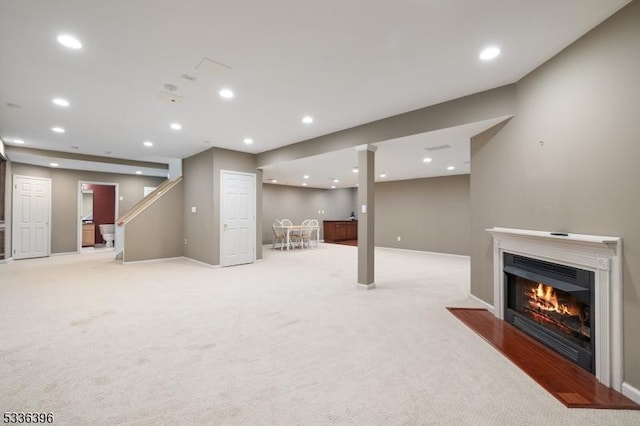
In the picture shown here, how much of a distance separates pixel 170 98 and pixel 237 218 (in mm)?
3238

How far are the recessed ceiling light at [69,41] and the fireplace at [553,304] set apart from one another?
4.61 m

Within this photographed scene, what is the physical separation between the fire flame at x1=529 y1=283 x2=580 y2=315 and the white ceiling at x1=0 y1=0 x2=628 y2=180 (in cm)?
217

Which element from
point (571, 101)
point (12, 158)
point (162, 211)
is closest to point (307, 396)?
point (571, 101)

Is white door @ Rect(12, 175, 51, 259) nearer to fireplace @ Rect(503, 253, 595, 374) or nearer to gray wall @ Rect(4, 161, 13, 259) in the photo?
gray wall @ Rect(4, 161, 13, 259)

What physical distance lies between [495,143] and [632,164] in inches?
62.0

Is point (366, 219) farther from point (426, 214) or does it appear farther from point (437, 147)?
point (426, 214)

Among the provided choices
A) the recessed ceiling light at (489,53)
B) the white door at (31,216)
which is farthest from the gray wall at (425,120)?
the white door at (31,216)

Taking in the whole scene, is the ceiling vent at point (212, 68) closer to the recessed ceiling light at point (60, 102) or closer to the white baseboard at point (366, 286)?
the recessed ceiling light at point (60, 102)

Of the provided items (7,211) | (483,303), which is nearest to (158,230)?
(7,211)

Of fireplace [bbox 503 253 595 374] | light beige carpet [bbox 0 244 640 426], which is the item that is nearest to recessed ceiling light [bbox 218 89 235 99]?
light beige carpet [bbox 0 244 640 426]

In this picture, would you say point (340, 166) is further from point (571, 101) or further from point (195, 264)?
point (571, 101)

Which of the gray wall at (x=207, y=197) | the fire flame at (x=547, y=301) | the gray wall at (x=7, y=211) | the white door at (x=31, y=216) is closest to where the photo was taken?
the fire flame at (x=547, y=301)

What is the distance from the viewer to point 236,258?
628 centimetres

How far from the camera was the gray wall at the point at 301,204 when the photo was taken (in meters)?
10.6
